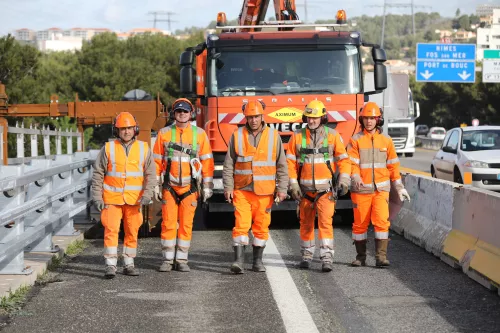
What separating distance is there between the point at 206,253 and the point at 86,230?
2.41 metres

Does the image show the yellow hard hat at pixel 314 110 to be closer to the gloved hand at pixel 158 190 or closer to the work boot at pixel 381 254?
the work boot at pixel 381 254

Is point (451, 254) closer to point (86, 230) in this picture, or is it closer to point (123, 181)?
point (123, 181)

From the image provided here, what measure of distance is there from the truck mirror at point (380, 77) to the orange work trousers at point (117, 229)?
5769 mm

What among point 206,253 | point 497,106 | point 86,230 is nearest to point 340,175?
point 206,253

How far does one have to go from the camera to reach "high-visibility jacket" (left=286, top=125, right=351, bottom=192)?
10258mm

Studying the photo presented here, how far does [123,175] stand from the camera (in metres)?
9.88

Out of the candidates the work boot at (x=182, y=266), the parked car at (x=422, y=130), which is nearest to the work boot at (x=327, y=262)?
the work boot at (x=182, y=266)

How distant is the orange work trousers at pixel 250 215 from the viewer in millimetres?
9961

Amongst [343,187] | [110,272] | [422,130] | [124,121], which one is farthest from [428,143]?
[110,272]

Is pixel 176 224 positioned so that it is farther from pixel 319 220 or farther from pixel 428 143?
pixel 428 143

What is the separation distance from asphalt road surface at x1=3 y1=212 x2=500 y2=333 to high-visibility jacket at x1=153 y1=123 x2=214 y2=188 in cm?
97

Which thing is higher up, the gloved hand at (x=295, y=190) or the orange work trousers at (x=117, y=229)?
the gloved hand at (x=295, y=190)

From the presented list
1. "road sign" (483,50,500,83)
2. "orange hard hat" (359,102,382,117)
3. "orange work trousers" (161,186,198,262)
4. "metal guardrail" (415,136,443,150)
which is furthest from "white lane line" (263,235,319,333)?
"metal guardrail" (415,136,443,150)

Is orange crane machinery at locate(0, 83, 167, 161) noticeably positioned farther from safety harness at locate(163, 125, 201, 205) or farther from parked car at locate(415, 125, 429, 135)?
parked car at locate(415, 125, 429, 135)
